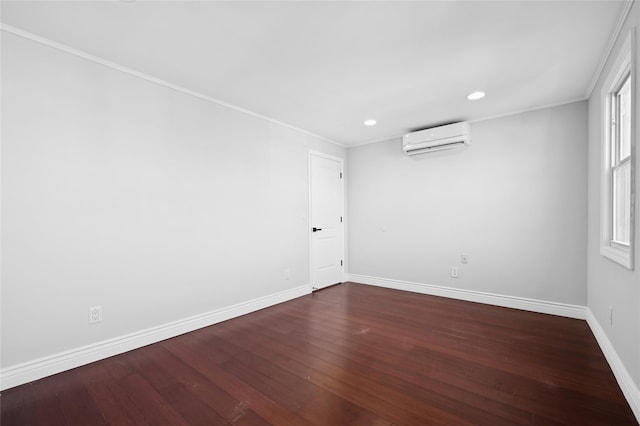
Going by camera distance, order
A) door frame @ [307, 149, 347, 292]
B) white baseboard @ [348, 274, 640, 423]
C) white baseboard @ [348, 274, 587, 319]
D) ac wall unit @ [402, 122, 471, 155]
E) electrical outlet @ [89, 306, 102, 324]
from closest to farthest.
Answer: white baseboard @ [348, 274, 640, 423]
electrical outlet @ [89, 306, 102, 324]
white baseboard @ [348, 274, 587, 319]
ac wall unit @ [402, 122, 471, 155]
door frame @ [307, 149, 347, 292]

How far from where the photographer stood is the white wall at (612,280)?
1.71 m

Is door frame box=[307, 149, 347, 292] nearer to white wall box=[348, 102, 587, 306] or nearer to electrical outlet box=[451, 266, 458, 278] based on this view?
white wall box=[348, 102, 587, 306]

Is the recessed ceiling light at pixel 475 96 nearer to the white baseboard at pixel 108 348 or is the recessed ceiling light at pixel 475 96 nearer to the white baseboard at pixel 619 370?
the white baseboard at pixel 619 370

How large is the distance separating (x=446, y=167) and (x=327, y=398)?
347 cm

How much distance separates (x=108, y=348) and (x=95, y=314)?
316mm

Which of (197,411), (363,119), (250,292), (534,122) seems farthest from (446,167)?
(197,411)

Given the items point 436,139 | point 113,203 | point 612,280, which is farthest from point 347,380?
point 436,139

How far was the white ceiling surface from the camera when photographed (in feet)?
6.08

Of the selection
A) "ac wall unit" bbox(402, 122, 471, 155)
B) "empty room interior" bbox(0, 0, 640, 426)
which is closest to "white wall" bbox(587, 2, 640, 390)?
"empty room interior" bbox(0, 0, 640, 426)

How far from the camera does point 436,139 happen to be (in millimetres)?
4043

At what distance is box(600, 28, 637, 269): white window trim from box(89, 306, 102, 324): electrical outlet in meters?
3.82

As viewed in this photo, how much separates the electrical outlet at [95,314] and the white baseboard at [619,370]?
A: 3.69 meters

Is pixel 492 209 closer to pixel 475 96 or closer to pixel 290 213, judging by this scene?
pixel 475 96

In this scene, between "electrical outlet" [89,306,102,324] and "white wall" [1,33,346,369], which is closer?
"white wall" [1,33,346,369]
